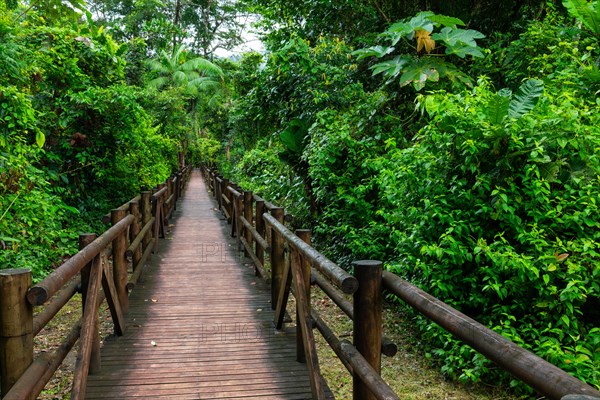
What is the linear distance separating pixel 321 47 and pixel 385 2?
1783 millimetres

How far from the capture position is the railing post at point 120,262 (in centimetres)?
454

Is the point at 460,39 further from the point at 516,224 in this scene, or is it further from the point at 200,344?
the point at 200,344

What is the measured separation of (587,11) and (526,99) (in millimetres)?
1990

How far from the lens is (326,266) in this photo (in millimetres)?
2723

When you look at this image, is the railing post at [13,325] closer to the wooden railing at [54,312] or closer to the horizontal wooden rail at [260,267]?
the wooden railing at [54,312]

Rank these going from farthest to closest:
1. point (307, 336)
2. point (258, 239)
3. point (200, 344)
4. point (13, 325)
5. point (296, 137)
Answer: point (296, 137) → point (258, 239) → point (200, 344) → point (307, 336) → point (13, 325)

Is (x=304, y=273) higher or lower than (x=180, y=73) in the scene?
lower

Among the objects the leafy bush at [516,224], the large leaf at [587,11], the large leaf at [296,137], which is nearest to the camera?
the leafy bush at [516,224]

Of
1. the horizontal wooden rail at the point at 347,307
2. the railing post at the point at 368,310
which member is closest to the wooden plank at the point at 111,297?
the horizontal wooden rail at the point at 347,307

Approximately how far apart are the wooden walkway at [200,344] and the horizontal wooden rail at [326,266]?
1.02 metres

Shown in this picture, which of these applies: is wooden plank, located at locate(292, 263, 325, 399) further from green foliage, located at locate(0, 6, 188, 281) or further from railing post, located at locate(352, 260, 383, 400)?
green foliage, located at locate(0, 6, 188, 281)

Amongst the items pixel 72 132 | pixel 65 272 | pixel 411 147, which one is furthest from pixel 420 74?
pixel 72 132

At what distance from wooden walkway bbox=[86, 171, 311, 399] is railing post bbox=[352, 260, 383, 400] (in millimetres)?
1204

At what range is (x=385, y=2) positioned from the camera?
9.20 meters
